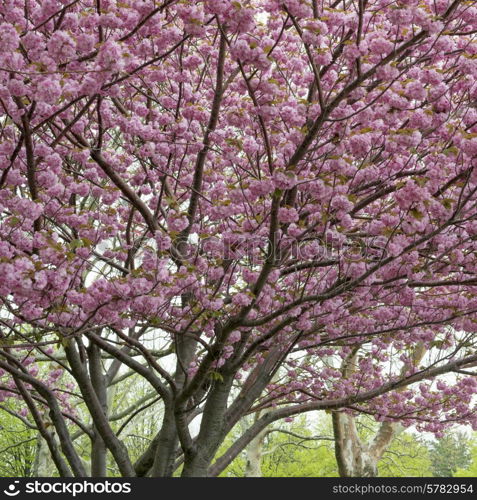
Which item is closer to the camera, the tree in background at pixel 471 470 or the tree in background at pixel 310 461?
the tree in background at pixel 471 470

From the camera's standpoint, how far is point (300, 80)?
6746mm

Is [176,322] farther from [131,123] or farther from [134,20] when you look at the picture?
[134,20]

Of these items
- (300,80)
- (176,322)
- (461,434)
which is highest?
(461,434)

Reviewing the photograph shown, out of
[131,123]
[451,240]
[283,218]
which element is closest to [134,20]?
[131,123]

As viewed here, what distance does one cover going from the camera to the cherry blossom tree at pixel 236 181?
437 cm

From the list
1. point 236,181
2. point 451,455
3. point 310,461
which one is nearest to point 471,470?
point 310,461

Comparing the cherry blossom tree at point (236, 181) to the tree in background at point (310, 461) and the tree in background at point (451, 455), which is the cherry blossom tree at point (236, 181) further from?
the tree in background at point (451, 455)

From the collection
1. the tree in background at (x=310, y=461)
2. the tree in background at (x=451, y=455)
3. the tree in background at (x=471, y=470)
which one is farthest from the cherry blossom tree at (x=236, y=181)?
the tree in background at (x=451, y=455)

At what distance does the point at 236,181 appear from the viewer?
628 centimetres

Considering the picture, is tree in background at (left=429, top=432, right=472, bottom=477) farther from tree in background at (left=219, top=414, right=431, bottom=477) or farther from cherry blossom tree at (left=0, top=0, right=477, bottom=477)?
cherry blossom tree at (left=0, top=0, right=477, bottom=477)

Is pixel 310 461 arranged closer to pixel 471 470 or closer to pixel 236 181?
pixel 471 470

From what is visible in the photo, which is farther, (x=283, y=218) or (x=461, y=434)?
(x=461, y=434)

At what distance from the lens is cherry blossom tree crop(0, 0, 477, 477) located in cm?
437

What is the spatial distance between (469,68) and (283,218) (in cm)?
186
